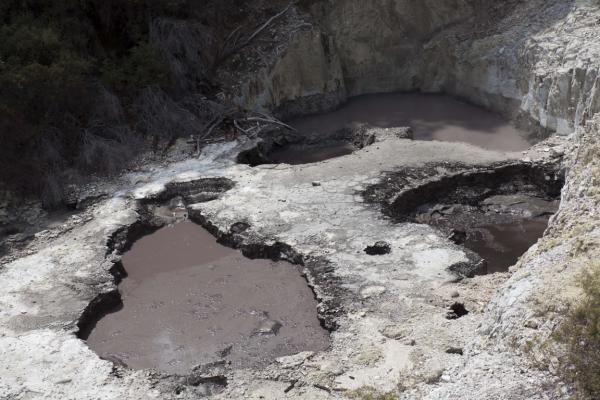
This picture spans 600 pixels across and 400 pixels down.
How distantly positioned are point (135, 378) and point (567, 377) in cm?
509

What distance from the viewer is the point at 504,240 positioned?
11969 mm

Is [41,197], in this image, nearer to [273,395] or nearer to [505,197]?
[273,395]

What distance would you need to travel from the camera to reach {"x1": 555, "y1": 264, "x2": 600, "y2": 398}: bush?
18.8 feet

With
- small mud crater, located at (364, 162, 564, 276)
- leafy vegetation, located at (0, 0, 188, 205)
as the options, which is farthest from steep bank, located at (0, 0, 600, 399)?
leafy vegetation, located at (0, 0, 188, 205)

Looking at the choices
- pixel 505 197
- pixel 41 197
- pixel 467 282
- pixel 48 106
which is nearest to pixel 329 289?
pixel 467 282

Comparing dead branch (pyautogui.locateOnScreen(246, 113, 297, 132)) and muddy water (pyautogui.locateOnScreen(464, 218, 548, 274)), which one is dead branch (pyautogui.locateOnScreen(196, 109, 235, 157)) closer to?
dead branch (pyautogui.locateOnScreen(246, 113, 297, 132))

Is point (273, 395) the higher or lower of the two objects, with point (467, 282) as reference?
lower

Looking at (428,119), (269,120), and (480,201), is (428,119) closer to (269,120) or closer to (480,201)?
(269,120)

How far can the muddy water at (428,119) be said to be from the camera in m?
15.9

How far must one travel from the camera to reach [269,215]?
39.2ft

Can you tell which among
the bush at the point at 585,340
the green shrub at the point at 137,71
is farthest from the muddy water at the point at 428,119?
the bush at the point at 585,340

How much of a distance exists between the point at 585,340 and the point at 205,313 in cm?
562

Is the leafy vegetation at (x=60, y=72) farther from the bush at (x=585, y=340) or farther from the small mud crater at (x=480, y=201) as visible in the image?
the bush at (x=585, y=340)

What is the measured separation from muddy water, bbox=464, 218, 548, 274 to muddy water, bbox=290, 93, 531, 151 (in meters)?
3.17
